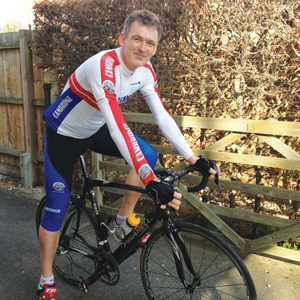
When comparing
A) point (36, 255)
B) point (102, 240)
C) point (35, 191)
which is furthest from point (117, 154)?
point (35, 191)

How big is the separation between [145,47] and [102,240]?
164cm

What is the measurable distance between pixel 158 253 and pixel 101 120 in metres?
1.74

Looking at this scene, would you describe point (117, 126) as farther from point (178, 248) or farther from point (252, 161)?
point (252, 161)

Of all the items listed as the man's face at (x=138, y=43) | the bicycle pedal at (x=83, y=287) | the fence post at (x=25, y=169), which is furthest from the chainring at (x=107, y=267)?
the fence post at (x=25, y=169)

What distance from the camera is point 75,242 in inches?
121

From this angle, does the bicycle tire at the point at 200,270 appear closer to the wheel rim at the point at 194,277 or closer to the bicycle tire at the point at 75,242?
the wheel rim at the point at 194,277

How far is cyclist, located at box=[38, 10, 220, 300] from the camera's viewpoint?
2.16m

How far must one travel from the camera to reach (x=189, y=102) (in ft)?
14.9

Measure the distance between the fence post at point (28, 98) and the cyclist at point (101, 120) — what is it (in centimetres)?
340

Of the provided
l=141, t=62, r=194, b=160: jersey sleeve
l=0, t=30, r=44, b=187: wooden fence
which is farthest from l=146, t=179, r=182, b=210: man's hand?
l=0, t=30, r=44, b=187: wooden fence

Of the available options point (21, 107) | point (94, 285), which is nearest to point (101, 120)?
point (94, 285)

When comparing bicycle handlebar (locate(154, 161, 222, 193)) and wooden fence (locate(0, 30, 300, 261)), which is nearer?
bicycle handlebar (locate(154, 161, 222, 193))

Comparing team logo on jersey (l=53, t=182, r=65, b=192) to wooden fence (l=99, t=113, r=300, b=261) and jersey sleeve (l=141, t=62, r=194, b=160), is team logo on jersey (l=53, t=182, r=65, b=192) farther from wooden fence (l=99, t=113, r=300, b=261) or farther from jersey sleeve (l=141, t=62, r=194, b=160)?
wooden fence (l=99, t=113, r=300, b=261)

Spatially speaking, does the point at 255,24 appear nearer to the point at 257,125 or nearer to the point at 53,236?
the point at 257,125
